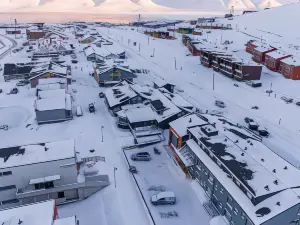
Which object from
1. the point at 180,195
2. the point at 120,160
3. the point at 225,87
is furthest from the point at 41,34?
the point at 180,195

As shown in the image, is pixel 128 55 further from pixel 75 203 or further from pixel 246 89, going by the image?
pixel 75 203

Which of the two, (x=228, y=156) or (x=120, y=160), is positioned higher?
(x=228, y=156)

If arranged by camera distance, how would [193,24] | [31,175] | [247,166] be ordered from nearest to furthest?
[247,166] → [31,175] → [193,24]

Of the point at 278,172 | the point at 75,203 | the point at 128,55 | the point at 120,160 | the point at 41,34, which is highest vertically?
Answer: the point at 41,34

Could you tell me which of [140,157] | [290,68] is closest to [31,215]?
[140,157]

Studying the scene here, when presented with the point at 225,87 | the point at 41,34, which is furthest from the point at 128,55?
the point at 41,34

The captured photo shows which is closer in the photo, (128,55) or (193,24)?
(128,55)

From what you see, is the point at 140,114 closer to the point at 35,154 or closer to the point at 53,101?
the point at 53,101

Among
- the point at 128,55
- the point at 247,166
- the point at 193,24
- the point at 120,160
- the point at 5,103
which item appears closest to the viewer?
the point at 247,166

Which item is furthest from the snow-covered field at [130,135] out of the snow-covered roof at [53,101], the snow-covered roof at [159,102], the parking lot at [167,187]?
the snow-covered roof at [159,102]
